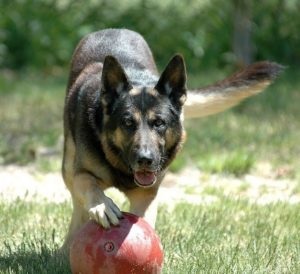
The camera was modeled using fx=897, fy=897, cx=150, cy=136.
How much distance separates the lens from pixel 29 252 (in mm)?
6027

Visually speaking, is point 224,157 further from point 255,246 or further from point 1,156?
point 255,246

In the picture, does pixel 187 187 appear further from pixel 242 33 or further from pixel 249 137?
pixel 242 33

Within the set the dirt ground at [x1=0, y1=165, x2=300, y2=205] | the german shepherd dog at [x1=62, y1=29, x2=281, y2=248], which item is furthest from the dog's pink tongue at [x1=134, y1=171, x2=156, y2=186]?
the dirt ground at [x1=0, y1=165, x2=300, y2=205]

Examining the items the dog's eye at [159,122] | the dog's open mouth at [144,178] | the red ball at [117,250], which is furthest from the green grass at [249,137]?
the red ball at [117,250]

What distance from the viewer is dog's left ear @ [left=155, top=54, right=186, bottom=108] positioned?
598 centimetres

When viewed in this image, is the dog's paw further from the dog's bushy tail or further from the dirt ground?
the dirt ground

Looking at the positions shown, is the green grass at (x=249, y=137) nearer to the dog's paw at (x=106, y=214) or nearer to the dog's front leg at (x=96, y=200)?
the dog's front leg at (x=96, y=200)

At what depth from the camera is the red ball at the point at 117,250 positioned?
202 inches

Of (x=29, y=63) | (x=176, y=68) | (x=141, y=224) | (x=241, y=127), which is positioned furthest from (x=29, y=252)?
(x=29, y=63)

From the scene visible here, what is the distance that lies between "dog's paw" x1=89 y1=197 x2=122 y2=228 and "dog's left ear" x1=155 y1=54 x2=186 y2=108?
3.11 ft

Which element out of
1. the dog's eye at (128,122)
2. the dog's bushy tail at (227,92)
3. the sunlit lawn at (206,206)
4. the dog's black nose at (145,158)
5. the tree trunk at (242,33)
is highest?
the tree trunk at (242,33)

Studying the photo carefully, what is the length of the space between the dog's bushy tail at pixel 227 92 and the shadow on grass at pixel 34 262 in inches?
69.4

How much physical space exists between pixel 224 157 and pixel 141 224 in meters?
3.90

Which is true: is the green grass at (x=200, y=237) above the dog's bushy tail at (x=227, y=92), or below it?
below
